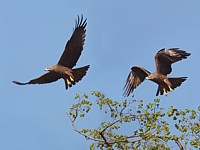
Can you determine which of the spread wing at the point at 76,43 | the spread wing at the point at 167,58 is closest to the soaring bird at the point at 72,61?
the spread wing at the point at 76,43

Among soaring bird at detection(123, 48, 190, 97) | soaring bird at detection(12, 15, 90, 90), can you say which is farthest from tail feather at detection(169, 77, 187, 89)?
soaring bird at detection(12, 15, 90, 90)

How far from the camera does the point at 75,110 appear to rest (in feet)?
31.9

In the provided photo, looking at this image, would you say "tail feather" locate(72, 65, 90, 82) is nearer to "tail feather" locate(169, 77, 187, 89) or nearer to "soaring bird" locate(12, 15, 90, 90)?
"soaring bird" locate(12, 15, 90, 90)

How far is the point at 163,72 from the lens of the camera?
13.6 metres

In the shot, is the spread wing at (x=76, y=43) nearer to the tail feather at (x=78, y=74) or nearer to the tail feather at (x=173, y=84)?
the tail feather at (x=78, y=74)

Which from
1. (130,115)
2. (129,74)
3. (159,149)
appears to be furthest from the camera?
(129,74)

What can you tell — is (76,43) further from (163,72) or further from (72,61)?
(163,72)

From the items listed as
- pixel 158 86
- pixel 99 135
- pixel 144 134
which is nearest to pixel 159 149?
pixel 144 134

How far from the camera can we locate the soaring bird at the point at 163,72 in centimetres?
1313

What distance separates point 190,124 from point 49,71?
545cm

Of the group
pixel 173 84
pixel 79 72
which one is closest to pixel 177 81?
pixel 173 84

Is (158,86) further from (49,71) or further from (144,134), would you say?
(144,134)

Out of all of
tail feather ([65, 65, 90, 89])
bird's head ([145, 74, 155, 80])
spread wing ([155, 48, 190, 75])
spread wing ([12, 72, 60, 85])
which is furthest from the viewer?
spread wing ([12, 72, 60, 85])

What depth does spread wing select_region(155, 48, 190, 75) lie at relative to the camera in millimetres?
13094
